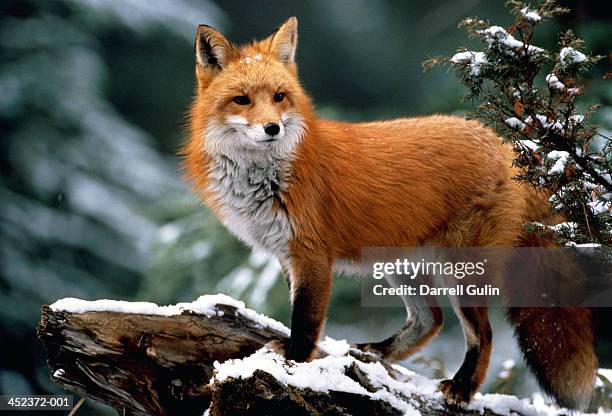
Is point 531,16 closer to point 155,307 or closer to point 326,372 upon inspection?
point 326,372

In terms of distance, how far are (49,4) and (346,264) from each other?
21.1 feet

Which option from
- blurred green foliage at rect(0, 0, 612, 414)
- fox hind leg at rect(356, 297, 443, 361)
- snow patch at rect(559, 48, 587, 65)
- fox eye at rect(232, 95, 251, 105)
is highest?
blurred green foliage at rect(0, 0, 612, 414)

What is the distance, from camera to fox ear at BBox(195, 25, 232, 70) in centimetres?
409

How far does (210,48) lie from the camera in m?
4.18

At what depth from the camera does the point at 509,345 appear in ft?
22.0

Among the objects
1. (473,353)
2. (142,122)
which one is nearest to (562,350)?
(473,353)

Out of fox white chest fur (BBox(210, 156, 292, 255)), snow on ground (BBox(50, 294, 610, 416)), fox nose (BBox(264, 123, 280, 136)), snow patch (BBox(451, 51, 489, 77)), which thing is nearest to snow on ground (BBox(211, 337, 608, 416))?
snow on ground (BBox(50, 294, 610, 416))

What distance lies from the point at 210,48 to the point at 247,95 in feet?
1.37

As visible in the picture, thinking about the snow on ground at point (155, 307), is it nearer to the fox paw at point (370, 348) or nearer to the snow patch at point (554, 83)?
the fox paw at point (370, 348)

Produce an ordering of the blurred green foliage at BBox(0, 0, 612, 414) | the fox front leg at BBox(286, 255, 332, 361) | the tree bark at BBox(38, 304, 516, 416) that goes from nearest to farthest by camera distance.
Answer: the tree bark at BBox(38, 304, 516, 416) < the fox front leg at BBox(286, 255, 332, 361) < the blurred green foliage at BBox(0, 0, 612, 414)

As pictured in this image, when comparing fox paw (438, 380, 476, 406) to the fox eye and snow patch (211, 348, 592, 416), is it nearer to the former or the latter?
snow patch (211, 348, 592, 416)

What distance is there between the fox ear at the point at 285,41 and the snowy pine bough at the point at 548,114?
1314 millimetres

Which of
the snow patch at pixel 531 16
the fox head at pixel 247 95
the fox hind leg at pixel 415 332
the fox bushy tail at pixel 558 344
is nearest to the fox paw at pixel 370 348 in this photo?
the fox hind leg at pixel 415 332

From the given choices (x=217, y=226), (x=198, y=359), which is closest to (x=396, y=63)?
(x=217, y=226)
